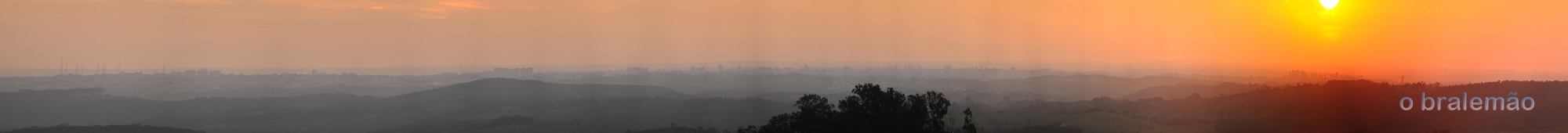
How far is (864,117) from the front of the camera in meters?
13.5

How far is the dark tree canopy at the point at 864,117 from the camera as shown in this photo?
13.3 meters

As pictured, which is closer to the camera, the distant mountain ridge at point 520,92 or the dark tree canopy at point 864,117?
the dark tree canopy at point 864,117

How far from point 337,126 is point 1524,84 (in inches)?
659

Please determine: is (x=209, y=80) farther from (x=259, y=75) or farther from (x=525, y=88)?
(x=525, y=88)

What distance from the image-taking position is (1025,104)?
1956 centimetres

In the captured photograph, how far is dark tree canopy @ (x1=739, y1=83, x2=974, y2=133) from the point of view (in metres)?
→ 13.3

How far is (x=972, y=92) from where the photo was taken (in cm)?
1973

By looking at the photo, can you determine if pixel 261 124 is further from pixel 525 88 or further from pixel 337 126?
pixel 525 88

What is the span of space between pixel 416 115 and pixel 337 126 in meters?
1.26

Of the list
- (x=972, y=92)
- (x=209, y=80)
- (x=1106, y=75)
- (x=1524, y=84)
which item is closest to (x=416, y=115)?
(x=209, y=80)

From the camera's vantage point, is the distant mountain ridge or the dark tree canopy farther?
the distant mountain ridge

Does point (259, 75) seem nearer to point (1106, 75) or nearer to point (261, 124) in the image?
point (261, 124)

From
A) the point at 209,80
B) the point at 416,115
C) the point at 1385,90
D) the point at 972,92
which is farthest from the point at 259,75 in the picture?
the point at 1385,90

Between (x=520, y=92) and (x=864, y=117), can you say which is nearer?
(x=864, y=117)
